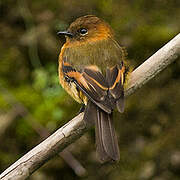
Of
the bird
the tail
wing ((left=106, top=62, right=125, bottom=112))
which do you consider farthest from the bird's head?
the tail

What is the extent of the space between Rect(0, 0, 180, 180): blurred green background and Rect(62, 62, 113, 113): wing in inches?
51.7

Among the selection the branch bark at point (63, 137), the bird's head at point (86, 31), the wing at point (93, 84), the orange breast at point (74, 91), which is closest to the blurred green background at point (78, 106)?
the bird's head at point (86, 31)

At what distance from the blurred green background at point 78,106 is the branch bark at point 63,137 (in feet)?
5.19

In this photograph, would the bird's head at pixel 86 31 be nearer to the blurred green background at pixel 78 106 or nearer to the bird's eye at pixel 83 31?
the bird's eye at pixel 83 31

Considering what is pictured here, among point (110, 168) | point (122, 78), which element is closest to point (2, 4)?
point (110, 168)

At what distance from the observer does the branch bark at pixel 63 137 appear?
327cm

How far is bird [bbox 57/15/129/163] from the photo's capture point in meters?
3.42

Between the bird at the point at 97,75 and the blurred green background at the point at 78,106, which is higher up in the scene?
the bird at the point at 97,75

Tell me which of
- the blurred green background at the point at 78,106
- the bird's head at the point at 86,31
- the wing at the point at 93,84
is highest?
the wing at the point at 93,84

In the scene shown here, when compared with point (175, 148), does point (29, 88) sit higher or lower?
higher

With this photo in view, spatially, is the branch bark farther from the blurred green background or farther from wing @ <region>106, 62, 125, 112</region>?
the blurred green background

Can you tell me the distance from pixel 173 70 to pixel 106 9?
1.14 metres

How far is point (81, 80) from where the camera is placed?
3721 mm

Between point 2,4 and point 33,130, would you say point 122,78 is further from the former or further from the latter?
point 2,4
